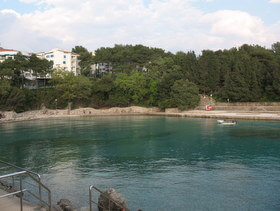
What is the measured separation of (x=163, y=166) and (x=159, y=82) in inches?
1868

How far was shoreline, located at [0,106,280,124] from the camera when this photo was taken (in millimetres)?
50675

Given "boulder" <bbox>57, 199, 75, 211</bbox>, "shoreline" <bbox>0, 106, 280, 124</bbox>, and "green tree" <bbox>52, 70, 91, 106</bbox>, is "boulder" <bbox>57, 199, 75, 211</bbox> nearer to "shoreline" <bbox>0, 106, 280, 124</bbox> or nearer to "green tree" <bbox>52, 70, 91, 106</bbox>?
"shoreline" <bbox>0, 106, 280, 124</bbox>

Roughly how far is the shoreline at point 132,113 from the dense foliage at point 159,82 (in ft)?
5.86

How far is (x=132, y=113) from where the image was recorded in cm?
6694

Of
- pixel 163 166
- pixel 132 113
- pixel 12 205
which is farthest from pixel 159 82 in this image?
pixel 12 205

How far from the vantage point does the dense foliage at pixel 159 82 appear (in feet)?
192

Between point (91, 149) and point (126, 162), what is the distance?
6556 millimetres

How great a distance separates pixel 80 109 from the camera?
6719 cm

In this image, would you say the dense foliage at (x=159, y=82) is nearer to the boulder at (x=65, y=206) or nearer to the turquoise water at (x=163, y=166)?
the turquoise water at (x=163, y=166)

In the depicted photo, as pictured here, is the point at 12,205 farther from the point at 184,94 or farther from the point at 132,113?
the point at 132,113

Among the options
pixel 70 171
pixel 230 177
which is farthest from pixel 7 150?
pixel 230 177

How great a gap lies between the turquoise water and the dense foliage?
25396mm

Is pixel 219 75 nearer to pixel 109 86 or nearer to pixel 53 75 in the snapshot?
pixel 109 86

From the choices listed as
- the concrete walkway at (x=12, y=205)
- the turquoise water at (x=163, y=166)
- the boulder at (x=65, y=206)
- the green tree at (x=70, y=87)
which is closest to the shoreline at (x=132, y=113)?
the green tree at (x=70, y=87)
